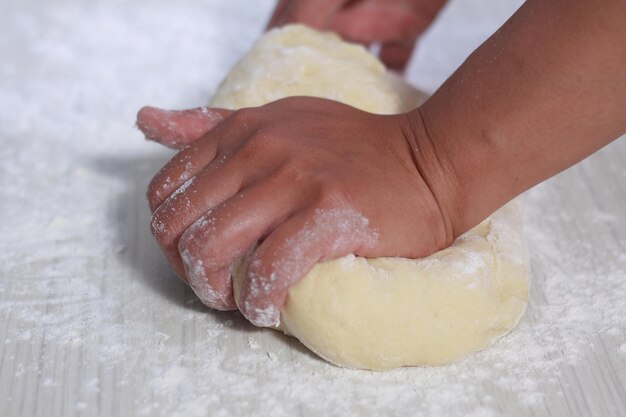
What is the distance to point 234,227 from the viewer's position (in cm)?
97

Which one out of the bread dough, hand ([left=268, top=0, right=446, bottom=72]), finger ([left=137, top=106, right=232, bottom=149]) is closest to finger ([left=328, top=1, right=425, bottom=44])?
hand ([left=268, top=0, right=446, bottom=72])

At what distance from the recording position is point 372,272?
3.22 feet

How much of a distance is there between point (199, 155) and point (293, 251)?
0.22m

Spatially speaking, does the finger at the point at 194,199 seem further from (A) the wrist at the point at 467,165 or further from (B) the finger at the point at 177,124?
(A) the wrist at the point at 467,165

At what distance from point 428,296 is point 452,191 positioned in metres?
0.13

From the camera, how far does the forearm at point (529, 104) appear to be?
0.93 m

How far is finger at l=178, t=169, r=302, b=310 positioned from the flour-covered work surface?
140 mm

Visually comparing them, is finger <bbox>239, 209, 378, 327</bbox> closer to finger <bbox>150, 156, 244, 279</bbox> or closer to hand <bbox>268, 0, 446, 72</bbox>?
finger <bbox>150, 156, 244, 279</bbox>

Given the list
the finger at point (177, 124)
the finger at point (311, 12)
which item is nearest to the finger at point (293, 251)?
the finger at point (177, 124)

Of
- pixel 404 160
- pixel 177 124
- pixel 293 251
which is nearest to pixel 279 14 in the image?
pixel 177 124

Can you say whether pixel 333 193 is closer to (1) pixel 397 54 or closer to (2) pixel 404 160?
(2) pixel 404 160

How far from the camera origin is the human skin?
943mm

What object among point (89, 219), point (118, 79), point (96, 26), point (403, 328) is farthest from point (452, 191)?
point (96, 26)

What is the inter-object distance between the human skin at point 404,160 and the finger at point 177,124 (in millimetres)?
49
